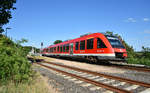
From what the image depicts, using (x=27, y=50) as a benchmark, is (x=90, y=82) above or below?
below

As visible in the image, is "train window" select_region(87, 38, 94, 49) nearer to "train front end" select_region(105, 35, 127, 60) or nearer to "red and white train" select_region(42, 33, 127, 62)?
"red and white train" select_region(42, 33, 127, 62)

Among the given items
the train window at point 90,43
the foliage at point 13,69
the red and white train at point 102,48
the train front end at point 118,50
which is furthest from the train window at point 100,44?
the foliage at point 13,69

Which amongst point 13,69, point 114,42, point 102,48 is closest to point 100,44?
point 102,48

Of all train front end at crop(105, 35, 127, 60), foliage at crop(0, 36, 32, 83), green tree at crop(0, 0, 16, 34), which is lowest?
foliage at crop(0, 36, 32, 83)

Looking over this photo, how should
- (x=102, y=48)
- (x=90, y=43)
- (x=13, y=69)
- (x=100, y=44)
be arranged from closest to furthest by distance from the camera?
(x=13, y=69) → (x=102, y=48) → (x=100, y=44) → (x=90, y=43)

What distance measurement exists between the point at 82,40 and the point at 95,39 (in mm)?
3016

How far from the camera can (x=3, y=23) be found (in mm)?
13070

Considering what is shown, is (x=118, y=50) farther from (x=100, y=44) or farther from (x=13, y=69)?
(x=13, y=69)

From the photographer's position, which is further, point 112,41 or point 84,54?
point 84,54

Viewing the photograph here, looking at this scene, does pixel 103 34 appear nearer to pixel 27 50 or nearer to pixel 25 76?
pixel 27 50

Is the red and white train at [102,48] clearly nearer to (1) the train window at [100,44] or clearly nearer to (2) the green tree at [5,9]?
(1) the train window at [100,44]

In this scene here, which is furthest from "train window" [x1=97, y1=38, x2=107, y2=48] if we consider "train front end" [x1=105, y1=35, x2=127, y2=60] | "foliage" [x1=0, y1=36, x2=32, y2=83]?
"foliage" [x1=0, y1=36, x2=32, y2=83]

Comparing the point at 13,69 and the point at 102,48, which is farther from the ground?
the point at 102,48

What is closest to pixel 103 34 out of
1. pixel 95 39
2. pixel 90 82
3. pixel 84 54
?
pixel 95 39
